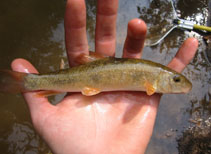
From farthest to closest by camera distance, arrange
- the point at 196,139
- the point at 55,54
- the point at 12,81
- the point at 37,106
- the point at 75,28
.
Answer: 1. the point at 55,54
2. the point at 196,139
3. the point at 12,81
4. the point at 75,28
5. the point at 37,106

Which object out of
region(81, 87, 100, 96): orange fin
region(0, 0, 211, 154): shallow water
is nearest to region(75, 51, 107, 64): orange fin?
region(81, 87, 100, 96): orange fin

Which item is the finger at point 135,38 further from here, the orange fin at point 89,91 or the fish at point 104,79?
the orange fin at point 89,91

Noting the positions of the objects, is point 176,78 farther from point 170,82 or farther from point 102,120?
point 102,120

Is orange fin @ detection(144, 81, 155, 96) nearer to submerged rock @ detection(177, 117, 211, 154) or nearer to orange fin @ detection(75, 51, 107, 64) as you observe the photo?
orange fin @ detection(75, 51, 107, 64)

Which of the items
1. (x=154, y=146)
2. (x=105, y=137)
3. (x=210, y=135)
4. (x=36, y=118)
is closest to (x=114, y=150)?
(x=105, y=137)

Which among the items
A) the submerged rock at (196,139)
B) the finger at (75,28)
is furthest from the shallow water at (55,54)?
the finger at (75,28)

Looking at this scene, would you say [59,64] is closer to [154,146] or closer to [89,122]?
[89,122]

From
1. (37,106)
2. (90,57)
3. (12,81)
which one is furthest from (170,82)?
(12,81)
